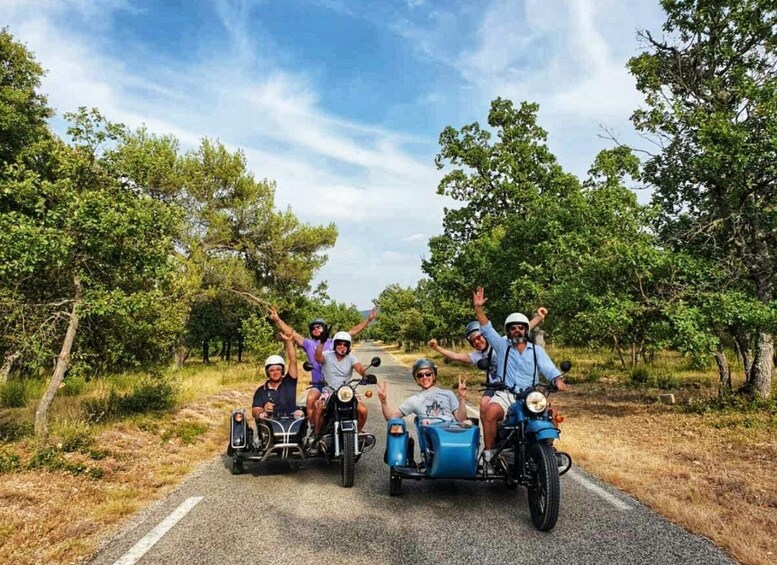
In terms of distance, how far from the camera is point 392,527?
15.6 feet

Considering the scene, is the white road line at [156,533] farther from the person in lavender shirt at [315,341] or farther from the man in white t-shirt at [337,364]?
the person in lavender shirt at [315,341]

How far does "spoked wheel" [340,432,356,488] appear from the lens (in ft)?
20.2

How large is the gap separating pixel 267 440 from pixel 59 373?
162 inches

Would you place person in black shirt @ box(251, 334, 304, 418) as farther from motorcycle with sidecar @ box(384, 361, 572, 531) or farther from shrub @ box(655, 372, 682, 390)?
shrub @ box(655, 372, 682, 390)

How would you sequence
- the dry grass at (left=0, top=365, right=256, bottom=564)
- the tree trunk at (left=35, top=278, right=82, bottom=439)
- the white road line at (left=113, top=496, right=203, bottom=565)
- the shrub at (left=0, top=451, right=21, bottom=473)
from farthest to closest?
1. the tree trunk at (left=35, top=278, right=82, bottom=439)
2. the shrub at (left=0, top=451, right=21, bottom=473)
3. the dry grass at (left=0, top=365, right=256, bottom=564)
4. the white road line at (left=113, top=496, right=203, bottom=565)

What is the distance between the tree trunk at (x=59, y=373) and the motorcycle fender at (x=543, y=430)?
23.9 ft

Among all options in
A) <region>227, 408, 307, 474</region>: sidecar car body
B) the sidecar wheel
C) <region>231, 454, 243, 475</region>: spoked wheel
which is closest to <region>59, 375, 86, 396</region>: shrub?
<region>231, 454, 243, 475</region>: spoked wheel

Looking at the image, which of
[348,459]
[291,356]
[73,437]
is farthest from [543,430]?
[73,437]

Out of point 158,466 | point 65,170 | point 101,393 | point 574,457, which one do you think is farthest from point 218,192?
point 574,457

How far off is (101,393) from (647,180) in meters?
15.1

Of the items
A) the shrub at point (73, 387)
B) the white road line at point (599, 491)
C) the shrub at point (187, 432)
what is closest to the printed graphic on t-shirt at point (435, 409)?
the white road line at point (599, 491)

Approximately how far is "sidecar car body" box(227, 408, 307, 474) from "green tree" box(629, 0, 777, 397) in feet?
28.9

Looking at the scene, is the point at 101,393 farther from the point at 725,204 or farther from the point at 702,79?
the point at 702,79

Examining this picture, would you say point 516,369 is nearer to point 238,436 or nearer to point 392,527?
point 392,527
